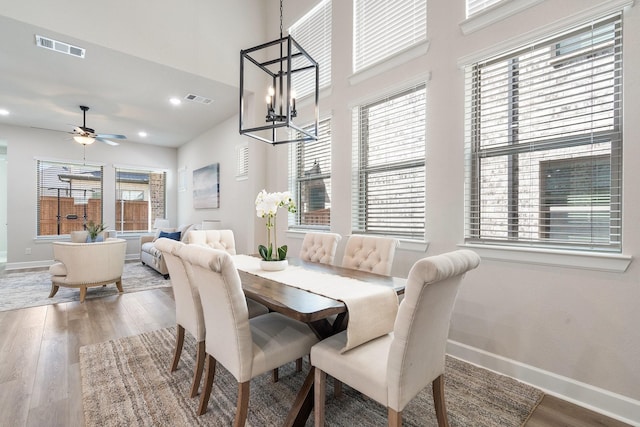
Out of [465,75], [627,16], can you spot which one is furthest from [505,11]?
[627,16]

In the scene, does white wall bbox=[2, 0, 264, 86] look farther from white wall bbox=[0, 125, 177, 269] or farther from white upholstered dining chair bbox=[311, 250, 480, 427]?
white wall bbox=[0, 125, 177, 269]

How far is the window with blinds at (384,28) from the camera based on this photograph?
2818mm

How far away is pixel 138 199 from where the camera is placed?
802 cm

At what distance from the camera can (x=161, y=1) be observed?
3.60 metres

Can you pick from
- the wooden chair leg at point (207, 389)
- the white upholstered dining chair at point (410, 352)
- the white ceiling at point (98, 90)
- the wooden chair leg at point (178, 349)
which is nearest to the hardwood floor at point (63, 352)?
the wooden chair leg at point (178, 349)

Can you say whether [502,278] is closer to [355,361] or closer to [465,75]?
[355,361]

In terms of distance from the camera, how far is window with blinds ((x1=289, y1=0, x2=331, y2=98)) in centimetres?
378

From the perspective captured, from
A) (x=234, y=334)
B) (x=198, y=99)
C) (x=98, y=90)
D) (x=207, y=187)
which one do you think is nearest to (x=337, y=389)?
(x=234, y=334)

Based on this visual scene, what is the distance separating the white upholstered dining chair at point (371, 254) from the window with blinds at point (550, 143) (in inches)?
25.7

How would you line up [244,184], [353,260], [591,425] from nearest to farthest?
[591,425], [353,260], [244,184]

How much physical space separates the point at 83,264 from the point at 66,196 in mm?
4229

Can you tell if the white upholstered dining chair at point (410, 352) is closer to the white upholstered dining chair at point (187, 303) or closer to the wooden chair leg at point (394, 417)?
the wooden chair leg at point (394, 417)

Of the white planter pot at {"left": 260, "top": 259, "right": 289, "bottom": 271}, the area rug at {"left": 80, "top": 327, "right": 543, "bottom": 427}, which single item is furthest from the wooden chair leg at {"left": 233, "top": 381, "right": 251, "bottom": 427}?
the white planter pot at {"left": 260, "top": 259, "right": 289, "bottom": 271}

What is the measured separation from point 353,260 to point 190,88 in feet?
11.5
